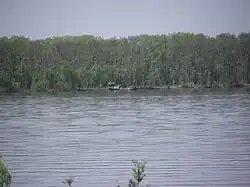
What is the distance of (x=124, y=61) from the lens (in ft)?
457

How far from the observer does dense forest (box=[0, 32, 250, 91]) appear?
113 m

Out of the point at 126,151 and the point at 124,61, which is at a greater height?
the point at 124,61

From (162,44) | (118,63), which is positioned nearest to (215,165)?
(118,63)

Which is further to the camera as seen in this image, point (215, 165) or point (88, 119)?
point (88, 119)

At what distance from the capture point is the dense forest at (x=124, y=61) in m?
113

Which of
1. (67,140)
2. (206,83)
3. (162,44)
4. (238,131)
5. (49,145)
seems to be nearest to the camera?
(49,145)

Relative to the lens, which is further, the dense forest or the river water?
the dense forest

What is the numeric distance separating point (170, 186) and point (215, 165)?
3129mm

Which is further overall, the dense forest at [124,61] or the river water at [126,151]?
the dense forest at [124,61]

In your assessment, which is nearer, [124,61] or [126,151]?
[126,151]

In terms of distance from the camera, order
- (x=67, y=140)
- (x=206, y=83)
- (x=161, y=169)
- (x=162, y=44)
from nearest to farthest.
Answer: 1. (x=161, y=169)
2. (x=67, y=140)
3. (x=206, y=83)
4. (x=162, y=44)

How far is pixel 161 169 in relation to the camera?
17.6 meters

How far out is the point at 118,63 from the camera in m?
137

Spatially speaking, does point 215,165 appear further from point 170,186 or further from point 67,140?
point 67,140
